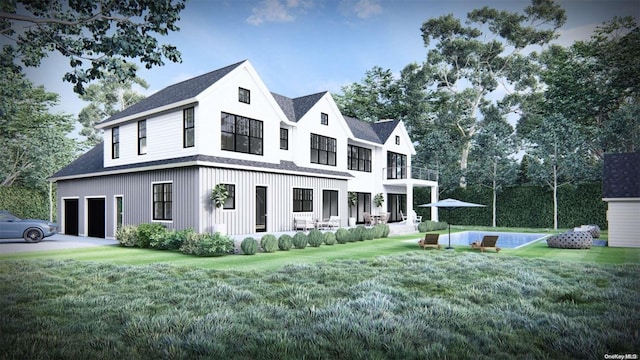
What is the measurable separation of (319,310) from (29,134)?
14771 mm

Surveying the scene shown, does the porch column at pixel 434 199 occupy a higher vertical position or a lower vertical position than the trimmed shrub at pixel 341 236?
higher

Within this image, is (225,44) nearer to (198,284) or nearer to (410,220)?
(198,284)

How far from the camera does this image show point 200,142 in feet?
47.3

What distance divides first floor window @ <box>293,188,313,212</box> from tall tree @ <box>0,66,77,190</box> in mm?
10413

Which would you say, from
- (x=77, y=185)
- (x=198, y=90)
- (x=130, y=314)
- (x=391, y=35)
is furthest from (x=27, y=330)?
(x=77, y=185)

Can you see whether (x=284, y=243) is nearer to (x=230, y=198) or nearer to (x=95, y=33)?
(x=230, y=198)

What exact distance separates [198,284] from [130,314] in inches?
73.7

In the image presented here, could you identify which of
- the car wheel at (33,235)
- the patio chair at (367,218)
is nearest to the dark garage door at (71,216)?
the car wheel at (33,235)

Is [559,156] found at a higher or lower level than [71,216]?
higher

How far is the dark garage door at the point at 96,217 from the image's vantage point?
59.6ft

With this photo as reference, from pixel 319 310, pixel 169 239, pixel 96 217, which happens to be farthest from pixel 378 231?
pixel 96 217

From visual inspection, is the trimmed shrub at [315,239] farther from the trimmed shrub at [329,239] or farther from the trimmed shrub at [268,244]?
the trimmed shrub at [268,244]

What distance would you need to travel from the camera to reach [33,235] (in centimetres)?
1472

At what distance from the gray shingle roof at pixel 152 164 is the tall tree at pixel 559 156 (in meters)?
11.5
